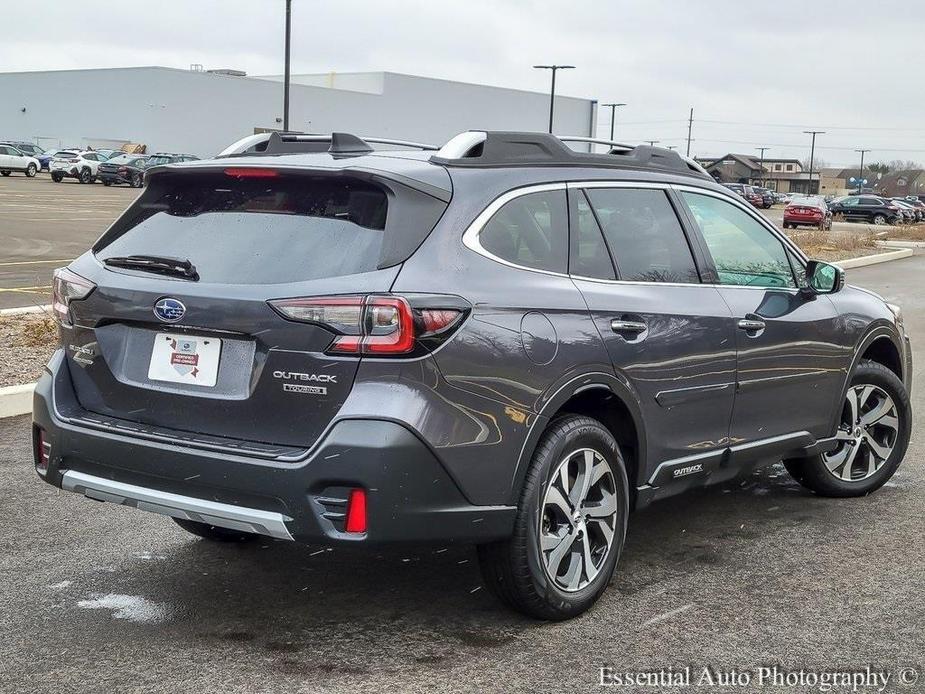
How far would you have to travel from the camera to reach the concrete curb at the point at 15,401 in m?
7.73

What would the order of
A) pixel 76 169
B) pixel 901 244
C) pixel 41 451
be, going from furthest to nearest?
pixel 76 169 < pixel 901 244 < pixel 41 451

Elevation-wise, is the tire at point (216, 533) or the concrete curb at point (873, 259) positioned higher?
the tire at point (216, 533)

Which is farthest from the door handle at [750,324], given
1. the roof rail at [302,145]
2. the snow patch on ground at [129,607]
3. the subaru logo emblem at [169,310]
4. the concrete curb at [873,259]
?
the concrete curb at [873,259]

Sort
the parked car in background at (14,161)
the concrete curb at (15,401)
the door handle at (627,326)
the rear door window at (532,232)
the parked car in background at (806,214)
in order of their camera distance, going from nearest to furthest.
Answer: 1. the rear door window at (532,232)
2. the door handle at (627,326)
3. the concrete curb at (15,401)
4. the parked car in background at (806,214)
5. the parked car in background at (14,161)

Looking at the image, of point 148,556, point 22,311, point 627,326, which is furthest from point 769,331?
point 22,311

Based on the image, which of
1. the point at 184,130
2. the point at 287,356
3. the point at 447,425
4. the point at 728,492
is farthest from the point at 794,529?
the point at 184,130

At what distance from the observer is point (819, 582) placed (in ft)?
15.8

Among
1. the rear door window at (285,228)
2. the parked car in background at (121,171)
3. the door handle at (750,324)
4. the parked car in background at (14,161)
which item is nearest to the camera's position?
the rear door window at (285,228)

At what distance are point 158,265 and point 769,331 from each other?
2765mm

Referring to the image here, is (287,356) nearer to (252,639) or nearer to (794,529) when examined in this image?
(252,639)

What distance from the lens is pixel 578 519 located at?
4352 mm

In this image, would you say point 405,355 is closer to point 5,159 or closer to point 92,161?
point 92,161

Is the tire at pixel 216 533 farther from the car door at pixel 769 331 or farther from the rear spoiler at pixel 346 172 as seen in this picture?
the car door at pixel 769 331

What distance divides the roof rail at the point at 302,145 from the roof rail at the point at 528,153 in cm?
32
